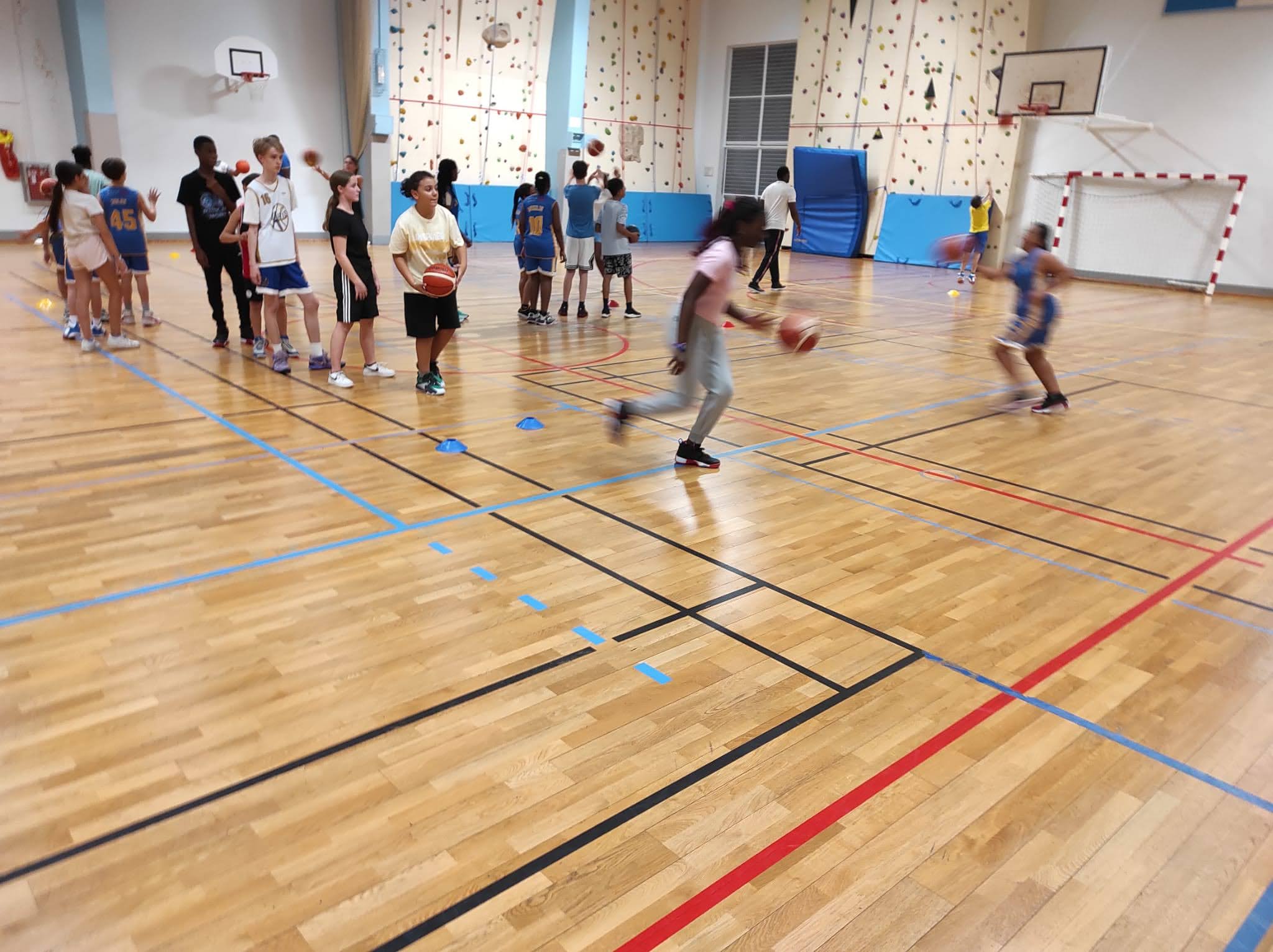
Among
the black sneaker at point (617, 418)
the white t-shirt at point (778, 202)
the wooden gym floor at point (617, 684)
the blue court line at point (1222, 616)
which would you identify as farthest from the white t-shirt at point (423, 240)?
the white t-shirt at point (778, 202)

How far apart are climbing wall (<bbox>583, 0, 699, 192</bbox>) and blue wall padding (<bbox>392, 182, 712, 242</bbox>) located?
0.48 m

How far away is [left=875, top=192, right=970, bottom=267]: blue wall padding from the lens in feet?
67.5

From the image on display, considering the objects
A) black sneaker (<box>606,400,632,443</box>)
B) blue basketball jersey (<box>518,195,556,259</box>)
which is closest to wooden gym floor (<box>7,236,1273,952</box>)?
black sneaker (<box>606,400,632,443</box>)

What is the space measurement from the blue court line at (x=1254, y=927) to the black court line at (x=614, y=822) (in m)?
1.28

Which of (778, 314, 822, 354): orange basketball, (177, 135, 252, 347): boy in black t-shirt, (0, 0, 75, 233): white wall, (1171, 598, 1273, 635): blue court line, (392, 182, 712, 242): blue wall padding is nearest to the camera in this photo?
(1171, 598, 1273, 635): blue court line

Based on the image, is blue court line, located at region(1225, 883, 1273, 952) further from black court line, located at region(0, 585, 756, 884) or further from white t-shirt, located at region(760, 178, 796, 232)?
white t-shirt, located at region(760, 178, 796, 232)

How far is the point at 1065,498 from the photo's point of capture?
549 cm

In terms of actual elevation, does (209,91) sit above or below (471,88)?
below

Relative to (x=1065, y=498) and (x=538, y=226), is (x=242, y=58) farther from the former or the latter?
(x=1065, y=498)

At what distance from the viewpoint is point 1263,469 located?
246 inches

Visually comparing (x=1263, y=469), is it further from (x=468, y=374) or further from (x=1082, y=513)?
(x=468, y=374)

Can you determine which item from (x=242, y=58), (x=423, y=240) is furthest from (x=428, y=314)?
(x=242, y=58)

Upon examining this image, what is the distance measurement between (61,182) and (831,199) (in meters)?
18.6

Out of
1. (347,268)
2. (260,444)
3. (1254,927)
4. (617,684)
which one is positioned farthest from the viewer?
(347,268)
